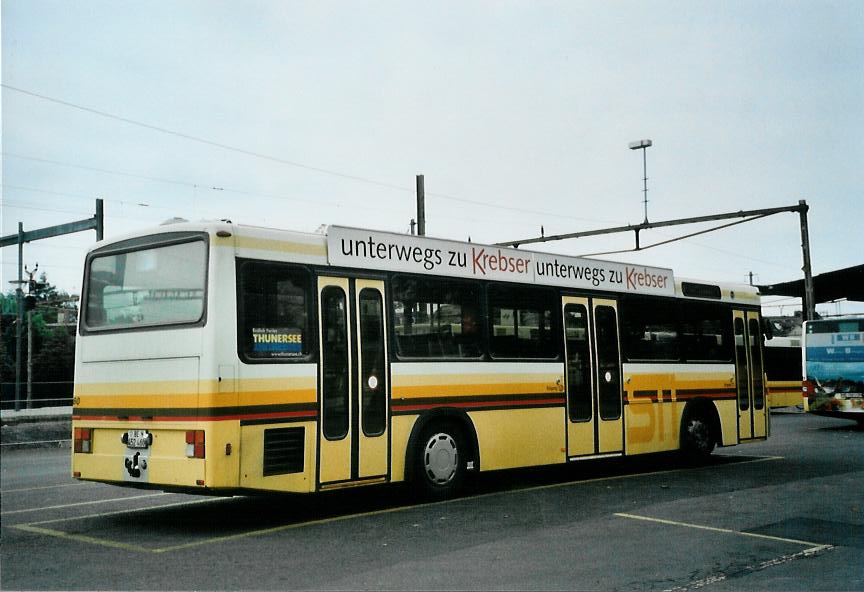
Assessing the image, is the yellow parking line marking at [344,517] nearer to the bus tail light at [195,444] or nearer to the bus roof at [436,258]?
the bus tail light at [195,444]

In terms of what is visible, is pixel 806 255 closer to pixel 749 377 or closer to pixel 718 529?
pixel 749 377

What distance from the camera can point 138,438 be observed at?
8.78m

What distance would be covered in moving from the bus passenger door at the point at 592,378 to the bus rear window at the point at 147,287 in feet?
18.9

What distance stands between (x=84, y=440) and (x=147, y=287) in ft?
5.68

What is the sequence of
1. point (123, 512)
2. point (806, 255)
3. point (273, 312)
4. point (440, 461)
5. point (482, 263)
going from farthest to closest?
point (806, 255) → point (482, 263) → point (440, 461) → point (123, 512) → point (273, 312)

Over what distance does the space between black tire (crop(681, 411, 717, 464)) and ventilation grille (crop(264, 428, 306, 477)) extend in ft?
25.5

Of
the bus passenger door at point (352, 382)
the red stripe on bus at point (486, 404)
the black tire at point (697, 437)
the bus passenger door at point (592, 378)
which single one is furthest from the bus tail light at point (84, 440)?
the black tire at point (697, 437)

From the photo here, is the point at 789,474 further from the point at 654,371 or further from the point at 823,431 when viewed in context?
the point at 823,431

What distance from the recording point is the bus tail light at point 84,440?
9.25 m

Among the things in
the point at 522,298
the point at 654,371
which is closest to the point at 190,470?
the point at 522,298

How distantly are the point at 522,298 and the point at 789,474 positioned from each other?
5125 millimetres

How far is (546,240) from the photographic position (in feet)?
86.3

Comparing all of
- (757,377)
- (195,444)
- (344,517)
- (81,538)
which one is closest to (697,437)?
(757,377)

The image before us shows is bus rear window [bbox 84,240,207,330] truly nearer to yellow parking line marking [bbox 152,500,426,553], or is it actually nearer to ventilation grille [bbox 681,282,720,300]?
yellow parking line marking [bbox 152,500,426,553]
